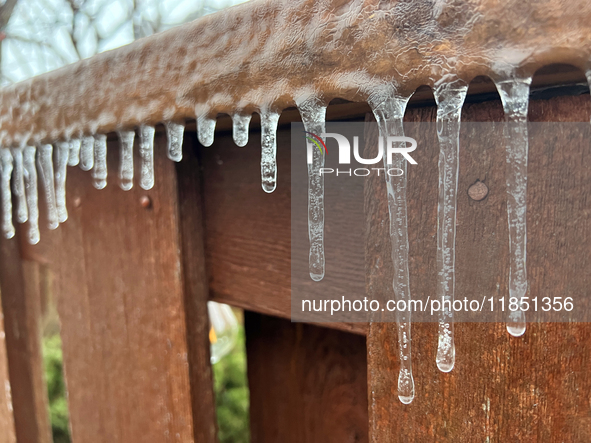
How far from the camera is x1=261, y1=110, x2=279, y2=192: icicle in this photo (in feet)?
1.26

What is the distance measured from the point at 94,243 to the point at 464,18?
0.72 metres

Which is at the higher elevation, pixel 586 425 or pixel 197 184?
pixel 197 184

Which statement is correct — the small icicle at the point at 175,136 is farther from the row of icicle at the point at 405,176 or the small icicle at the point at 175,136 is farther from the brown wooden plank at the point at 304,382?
the brown wooden plank at the point at 304,382

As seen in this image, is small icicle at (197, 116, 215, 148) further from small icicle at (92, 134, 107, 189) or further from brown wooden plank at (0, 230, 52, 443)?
brown wooden plank at (0, 230, 52, 443)

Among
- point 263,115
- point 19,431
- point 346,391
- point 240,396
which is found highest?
point 263,115

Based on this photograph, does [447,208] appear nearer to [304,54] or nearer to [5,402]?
[304,54]

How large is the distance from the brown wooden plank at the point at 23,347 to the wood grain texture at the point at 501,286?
3.40ft

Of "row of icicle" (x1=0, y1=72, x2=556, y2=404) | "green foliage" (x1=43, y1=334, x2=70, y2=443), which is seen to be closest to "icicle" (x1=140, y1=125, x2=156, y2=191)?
"row of icicle" (x1=0, y1=72, x2=556, y2=404)

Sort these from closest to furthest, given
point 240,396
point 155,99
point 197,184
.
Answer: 1. point 155,99
2. point 197,184
3. point 240,396

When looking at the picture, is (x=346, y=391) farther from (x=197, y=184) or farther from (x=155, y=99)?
(x=155, y=99)

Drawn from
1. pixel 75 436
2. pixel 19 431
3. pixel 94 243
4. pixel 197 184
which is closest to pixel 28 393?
pixel 19 431

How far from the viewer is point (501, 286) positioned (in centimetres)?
38

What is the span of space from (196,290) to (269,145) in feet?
1.09

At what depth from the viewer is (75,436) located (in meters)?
0.84
